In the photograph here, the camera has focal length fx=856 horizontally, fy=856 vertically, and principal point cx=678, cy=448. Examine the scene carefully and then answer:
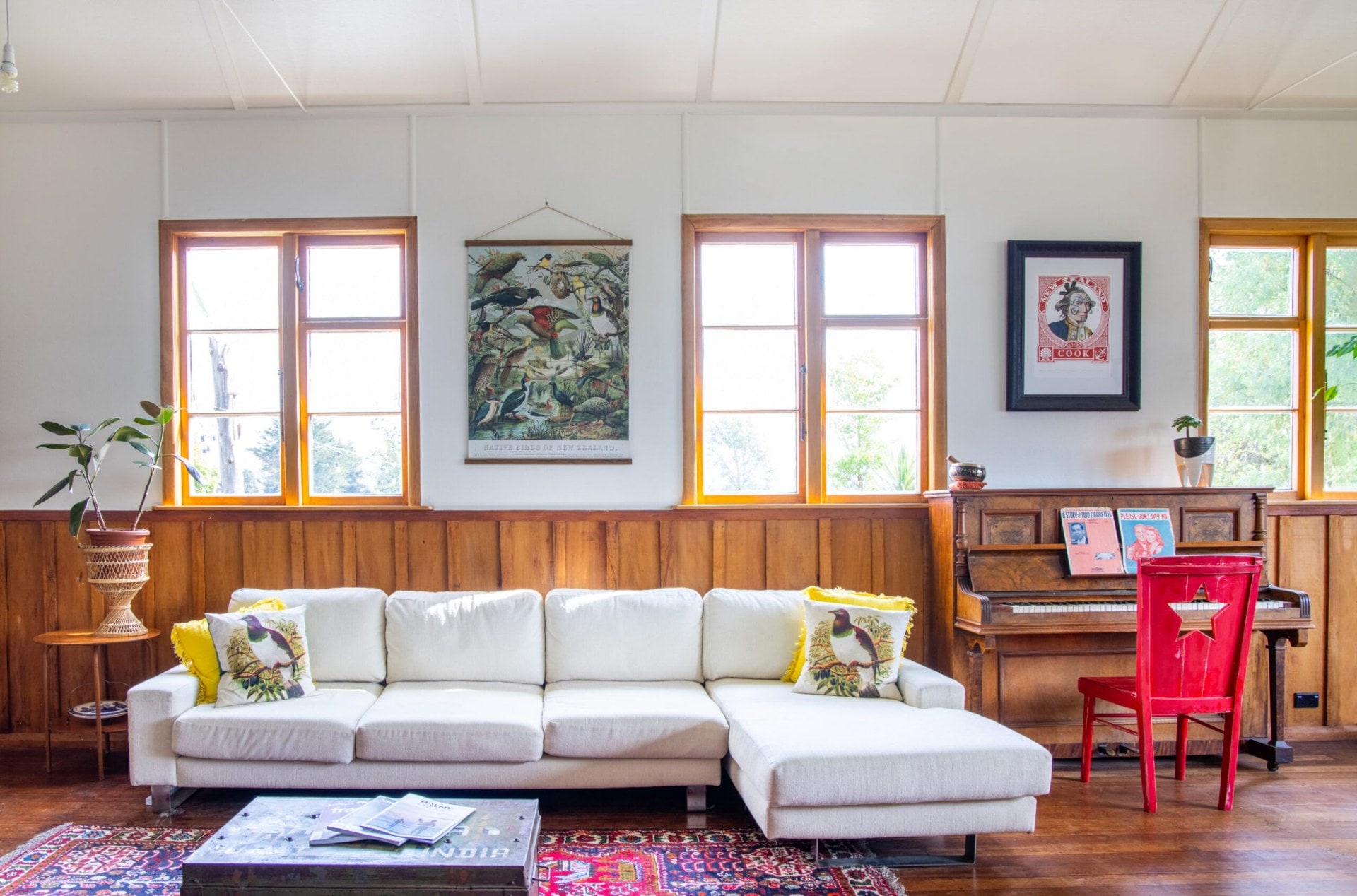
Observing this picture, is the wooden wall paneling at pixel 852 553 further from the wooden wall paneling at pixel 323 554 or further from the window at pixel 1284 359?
the wooden wall paneling at pixel 323 554

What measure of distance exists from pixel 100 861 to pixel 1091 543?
420 cm

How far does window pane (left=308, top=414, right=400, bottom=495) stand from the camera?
4496 mm

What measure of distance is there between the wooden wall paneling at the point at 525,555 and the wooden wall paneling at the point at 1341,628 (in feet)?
13.2

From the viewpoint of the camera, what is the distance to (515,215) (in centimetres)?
442

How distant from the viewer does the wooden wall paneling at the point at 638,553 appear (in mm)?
4375

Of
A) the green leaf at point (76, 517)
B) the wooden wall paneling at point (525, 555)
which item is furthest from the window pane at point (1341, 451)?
the green leaf at point (76, 517)

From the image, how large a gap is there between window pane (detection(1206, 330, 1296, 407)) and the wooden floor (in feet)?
6.02

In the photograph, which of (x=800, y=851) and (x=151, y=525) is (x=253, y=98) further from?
(x=800, y=851)

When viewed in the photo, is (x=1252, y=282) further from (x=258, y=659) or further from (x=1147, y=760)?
(x=258, y=659)

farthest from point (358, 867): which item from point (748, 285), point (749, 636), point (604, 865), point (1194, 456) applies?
point (1194, 456)

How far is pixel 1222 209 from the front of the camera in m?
4.55

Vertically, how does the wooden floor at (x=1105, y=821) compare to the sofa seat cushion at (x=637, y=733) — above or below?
below

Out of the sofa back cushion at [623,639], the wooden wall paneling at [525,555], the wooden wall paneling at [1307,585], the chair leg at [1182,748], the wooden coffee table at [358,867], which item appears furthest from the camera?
the wooden wall paneling at [1307,585]

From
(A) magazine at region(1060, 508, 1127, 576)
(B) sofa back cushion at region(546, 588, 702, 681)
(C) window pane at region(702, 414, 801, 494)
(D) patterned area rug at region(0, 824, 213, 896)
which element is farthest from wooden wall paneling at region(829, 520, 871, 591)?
(D) patterned area rug at region(0, 824, 213, 896)
